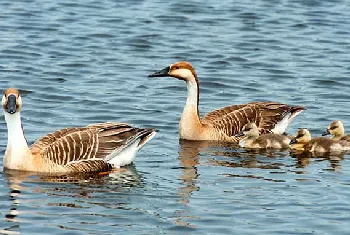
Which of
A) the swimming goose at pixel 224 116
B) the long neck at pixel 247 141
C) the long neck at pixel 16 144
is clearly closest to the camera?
the long neck at pixel 16 144

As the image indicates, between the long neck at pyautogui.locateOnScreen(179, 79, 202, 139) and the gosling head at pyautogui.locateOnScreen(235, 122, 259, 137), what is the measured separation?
74 cm

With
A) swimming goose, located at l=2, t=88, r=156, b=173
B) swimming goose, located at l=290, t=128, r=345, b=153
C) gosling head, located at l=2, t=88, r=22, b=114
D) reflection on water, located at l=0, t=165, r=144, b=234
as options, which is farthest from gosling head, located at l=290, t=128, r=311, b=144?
gosling head, located at l=2, t=88, r=22, b=114

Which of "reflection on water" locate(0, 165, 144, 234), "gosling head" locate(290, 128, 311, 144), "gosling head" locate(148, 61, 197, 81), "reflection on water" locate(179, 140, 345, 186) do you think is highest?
"gosling head" locate(148, 61, 197, 81)

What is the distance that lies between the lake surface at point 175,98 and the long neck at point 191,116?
0.28 meters

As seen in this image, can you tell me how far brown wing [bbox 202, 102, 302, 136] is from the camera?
1805cm

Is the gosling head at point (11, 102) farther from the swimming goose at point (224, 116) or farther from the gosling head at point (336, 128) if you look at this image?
the gosling head at point (336, 128)

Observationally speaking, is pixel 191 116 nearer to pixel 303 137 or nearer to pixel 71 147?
pixel 303 137

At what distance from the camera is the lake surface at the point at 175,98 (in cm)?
1316

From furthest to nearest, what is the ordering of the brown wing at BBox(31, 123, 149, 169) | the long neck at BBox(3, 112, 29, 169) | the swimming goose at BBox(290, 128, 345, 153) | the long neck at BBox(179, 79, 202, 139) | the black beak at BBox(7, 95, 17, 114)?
the long neck at BBox(179, 79, 202, 139) < the swimming goose at BBox(290, 128, 345, 153) < the brown wing at BBox(31, 123, 149, 169) < the long neck at BBox(3, 112, 29, 169) < the black beak at BBox(7, 95, 17, 114)

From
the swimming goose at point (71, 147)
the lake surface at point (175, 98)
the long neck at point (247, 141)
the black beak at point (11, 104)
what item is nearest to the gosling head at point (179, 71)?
the lake surface at point (175, 98)

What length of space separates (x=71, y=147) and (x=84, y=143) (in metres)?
0.21

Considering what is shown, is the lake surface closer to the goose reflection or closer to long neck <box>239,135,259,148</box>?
the goose reflection

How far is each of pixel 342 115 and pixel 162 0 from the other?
471 inches

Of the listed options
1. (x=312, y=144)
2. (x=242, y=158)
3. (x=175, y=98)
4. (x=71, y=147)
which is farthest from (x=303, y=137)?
(x=175, y=98)
